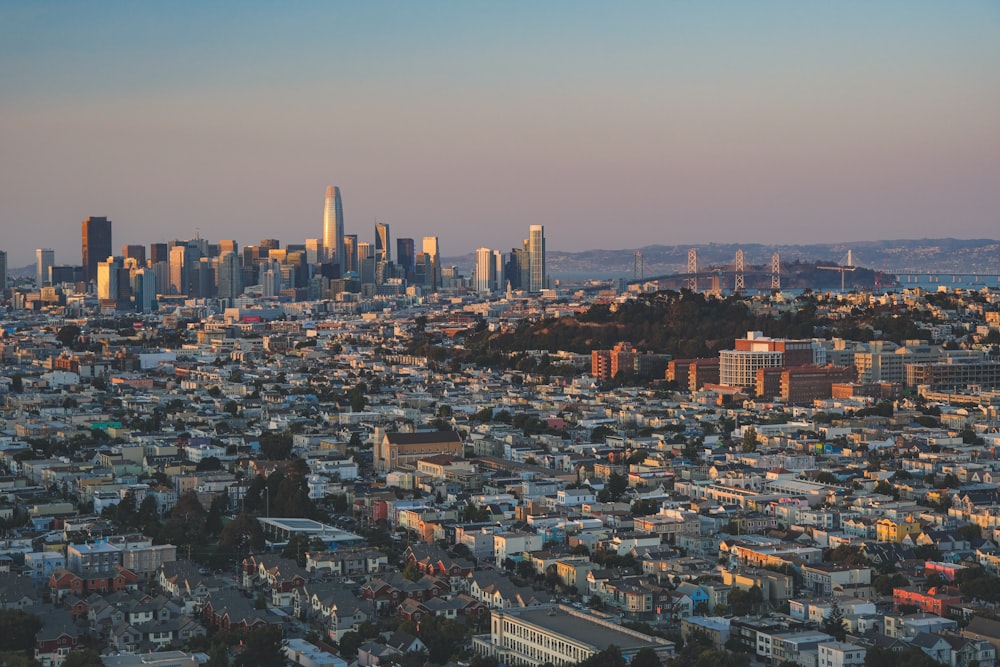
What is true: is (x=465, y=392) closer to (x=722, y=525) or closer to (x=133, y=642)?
(x=722, y=525)

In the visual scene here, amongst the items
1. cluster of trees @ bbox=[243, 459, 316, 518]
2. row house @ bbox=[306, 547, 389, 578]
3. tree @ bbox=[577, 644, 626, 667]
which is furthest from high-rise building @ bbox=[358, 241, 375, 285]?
tree @ bbox=[577, 644, 626, 667]

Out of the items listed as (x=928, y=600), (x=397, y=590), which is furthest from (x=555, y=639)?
(x=928, y=600)

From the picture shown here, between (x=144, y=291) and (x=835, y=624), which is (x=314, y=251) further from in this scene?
(x=835, y=624)

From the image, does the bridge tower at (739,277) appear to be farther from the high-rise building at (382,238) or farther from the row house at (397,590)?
the row house at (397,590)

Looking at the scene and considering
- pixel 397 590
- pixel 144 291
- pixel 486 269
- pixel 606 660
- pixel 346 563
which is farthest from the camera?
pixel 486 269

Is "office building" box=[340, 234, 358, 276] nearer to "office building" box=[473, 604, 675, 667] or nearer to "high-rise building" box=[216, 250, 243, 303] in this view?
"high-rise building" box=[216, 250, 243, 303]

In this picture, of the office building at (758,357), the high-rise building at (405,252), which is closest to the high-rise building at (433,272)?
the high-rise building at (405,252)
